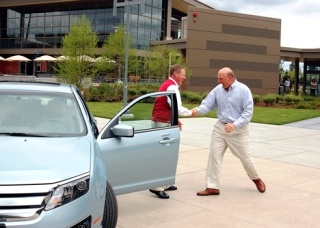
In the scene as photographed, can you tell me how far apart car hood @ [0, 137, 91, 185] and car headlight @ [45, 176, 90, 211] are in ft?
0.20

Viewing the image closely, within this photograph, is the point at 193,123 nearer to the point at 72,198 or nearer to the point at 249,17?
the point at 72,198

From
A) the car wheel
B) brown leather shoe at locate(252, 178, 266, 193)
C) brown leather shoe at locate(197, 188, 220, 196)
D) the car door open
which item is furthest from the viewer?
brown leather shoe at locate(252, 178, 266, 193)

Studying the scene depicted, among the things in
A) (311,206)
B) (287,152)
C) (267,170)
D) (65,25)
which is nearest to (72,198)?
(311,206)

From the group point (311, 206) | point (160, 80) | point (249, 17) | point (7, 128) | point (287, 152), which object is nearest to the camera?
point (7, 128)

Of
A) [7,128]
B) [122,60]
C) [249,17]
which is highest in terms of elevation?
[249,17]

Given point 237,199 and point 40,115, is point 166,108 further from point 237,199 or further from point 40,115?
point 40,115

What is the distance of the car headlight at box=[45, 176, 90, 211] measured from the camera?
308cm

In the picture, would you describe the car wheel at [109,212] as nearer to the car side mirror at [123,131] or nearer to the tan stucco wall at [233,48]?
the car side mirror at [123,131]

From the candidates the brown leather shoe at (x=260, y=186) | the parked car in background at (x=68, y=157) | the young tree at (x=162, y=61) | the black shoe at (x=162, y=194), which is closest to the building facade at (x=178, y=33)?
the young tree at (x=162, y=61)

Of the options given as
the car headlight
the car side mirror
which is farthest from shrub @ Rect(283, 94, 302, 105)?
the car headlight

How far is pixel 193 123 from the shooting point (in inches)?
656

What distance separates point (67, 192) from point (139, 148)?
184 cm

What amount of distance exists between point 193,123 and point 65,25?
45095 millimetres

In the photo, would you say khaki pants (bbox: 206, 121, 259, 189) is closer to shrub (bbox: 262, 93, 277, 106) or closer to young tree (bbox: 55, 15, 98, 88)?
shrub (bbox: 262, 93, 277, 106)
